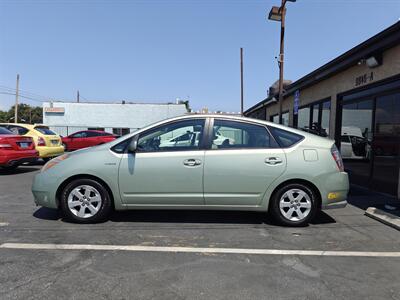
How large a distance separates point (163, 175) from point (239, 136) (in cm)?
124

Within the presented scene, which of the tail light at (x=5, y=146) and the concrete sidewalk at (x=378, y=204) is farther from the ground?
the tail light at (x=5, y=146)

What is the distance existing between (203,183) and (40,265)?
2212 millimetres

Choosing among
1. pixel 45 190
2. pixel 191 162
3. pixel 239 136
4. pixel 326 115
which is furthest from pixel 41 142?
pixel 326 115

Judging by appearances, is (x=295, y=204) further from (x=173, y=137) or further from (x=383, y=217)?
(x=173, y=137)

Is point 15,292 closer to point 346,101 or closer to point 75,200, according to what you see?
point 75,200

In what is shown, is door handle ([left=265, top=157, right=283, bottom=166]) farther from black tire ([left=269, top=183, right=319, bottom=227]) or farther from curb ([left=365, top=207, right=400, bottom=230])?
curb ([left=365, top=207, right=400, bottom=230])

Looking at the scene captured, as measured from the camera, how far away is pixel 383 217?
5059mm

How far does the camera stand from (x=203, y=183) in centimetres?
452

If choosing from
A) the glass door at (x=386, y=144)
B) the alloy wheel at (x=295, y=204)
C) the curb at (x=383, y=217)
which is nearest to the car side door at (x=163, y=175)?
the alloy wheel at (x=295, y=204)

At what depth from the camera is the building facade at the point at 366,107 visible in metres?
6.74

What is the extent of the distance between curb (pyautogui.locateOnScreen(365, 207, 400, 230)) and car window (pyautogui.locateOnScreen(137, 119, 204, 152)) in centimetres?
313

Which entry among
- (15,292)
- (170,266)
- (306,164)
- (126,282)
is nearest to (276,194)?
(306,164)

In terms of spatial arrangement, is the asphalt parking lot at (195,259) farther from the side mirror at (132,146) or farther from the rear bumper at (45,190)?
the side mirror at (132,146)

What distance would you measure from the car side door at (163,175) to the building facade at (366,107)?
2319 millimetres
